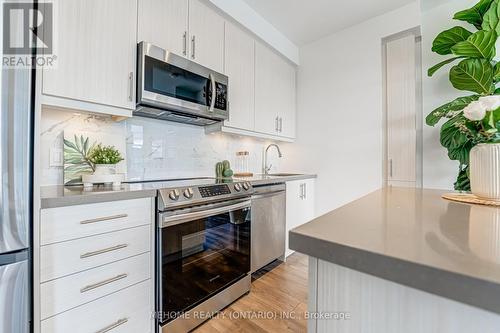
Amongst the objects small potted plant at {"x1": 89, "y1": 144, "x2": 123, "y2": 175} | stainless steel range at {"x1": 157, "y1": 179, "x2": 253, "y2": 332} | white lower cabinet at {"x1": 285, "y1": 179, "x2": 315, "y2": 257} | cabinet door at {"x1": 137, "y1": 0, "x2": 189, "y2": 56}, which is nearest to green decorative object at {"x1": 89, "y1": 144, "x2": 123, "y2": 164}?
small potted plant at {"x1": 89, "y1": 144, "x2": 123, "y2": 175}

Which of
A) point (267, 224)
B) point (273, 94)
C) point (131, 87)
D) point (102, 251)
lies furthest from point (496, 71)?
point (102, 251)

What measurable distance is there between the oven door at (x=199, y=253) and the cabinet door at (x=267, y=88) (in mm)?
1161

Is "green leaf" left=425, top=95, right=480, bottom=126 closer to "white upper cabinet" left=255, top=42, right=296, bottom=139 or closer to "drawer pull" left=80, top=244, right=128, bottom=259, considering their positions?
"white upper cabinet" left=255, top=42, right=296, bottom=139

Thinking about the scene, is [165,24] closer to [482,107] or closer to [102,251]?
[102,251]

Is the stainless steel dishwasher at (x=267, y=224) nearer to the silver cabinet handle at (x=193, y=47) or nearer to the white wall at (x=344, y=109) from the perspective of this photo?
the white wall at (x=344, y=109)

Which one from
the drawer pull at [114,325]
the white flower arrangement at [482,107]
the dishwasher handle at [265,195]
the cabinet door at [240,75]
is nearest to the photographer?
the white flower arrangement at [482,107]

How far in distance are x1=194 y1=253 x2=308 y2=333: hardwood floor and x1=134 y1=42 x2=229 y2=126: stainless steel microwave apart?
158cm

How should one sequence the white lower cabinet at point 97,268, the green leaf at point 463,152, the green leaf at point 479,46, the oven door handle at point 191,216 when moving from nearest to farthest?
the white lower cabinet at point 97,268
the oven door handle at point 191,216
the green leaf at point 479,46
the green leaf at point 463,152

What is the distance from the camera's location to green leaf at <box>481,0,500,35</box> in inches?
69.6

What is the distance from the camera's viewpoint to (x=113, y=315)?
3.98 ft

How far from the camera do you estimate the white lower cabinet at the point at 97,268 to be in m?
1.02

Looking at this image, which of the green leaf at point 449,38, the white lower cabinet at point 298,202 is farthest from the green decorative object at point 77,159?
the green leaf at point 449,38

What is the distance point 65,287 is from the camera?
1.06m

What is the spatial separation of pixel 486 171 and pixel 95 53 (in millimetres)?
2013
